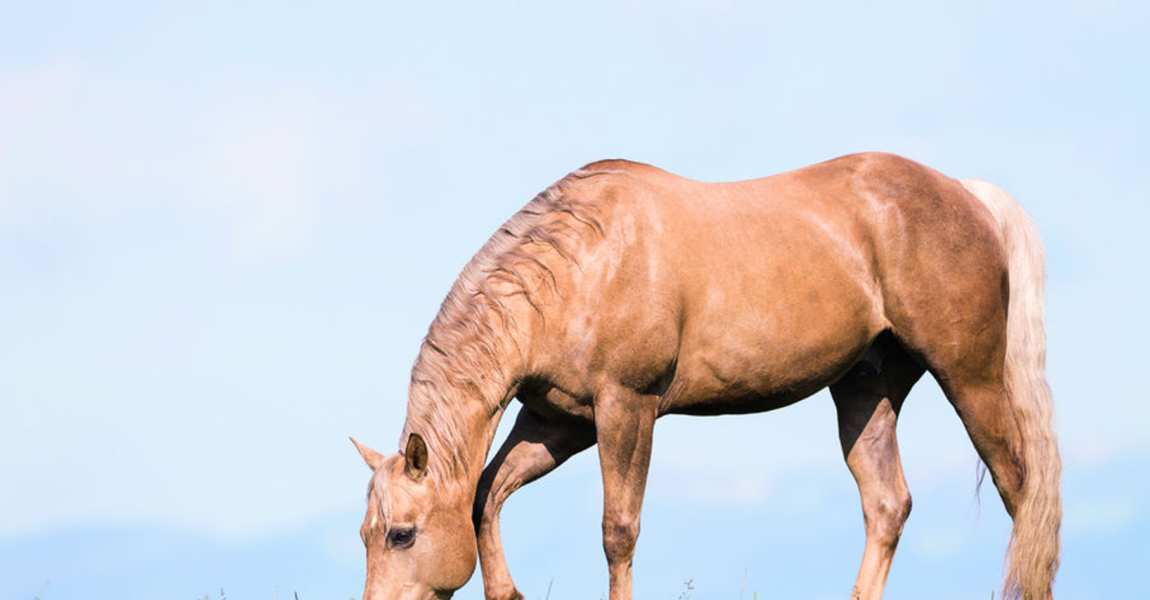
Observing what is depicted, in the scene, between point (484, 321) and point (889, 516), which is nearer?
point (484, 321)

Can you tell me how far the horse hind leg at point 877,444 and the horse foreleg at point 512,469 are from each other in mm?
1852

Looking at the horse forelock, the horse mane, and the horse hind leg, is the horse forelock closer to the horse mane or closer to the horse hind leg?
the horse mane

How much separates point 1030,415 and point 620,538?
2.98 metres

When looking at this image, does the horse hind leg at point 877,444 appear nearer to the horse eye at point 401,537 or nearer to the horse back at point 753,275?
the horse back at point 753,275

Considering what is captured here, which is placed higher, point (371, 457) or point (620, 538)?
point (371, 457)

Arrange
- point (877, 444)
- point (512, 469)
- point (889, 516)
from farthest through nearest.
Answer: point (877, 444) → point (889, 516) → point (512, 469)

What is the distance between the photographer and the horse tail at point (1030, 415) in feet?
28.6

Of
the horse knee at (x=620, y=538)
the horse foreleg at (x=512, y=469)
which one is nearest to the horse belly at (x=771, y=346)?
the horse foreleg at (x=512, y=469)

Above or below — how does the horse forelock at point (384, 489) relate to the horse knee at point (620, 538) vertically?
above

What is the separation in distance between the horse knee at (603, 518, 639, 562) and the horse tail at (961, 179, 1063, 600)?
2681 mm

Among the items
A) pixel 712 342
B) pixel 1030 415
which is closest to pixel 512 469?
pixel 712 342

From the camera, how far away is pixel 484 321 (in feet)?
24.9

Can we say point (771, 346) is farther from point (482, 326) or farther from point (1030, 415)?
point (1030, 415)

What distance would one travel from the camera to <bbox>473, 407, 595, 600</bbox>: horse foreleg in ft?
26.1
